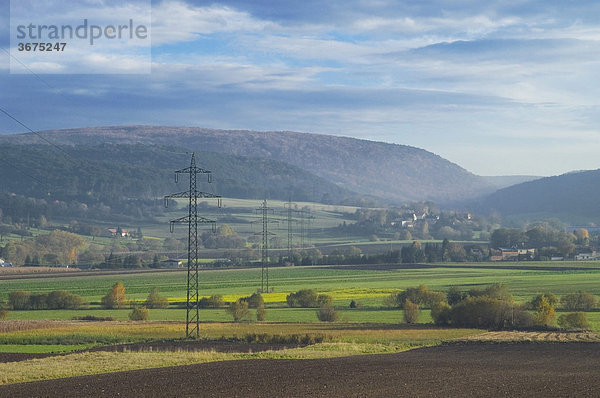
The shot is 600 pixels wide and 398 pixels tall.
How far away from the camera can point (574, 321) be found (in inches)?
2534

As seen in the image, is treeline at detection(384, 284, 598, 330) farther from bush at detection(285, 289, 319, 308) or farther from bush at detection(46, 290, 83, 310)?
bush at detection(46, 290, 83, 310)

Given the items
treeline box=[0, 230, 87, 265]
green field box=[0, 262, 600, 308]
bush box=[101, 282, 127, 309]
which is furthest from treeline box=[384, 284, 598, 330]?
treeline box=[0, 230, 87, 265]

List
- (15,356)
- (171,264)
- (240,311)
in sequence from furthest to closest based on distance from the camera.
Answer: (171,264) < (240,311) < (15,356)

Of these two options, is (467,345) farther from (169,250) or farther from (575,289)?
(169,250)

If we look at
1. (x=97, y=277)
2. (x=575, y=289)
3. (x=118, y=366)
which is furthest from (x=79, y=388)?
(x=97, y=277)

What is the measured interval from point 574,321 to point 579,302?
15.0m

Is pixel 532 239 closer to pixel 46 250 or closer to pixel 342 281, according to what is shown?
pixel 342 281

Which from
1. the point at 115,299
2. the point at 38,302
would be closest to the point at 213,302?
the point at 115,299

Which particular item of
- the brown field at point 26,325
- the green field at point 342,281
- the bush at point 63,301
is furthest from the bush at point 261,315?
the bush at point 63,301

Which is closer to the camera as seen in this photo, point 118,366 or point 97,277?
point 118,366

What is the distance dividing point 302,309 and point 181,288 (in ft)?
91.4

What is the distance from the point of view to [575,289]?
304ft

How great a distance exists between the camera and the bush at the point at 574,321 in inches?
2514

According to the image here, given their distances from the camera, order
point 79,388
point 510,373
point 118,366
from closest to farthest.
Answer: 1. point 79,388
2. point 510,373
3. point 118,366
